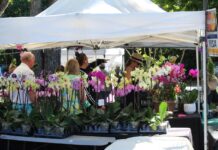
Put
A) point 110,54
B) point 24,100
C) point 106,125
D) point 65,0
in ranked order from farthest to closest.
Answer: point 110,54
point 65,0
point 24,100
point 106,125

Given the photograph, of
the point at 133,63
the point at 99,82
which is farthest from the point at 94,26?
the point at 133,63

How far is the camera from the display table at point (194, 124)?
6.08m

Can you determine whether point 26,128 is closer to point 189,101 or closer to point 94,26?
point 94,26

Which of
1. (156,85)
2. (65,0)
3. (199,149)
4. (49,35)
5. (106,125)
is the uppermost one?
(65,0)

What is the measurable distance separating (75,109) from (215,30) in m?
1.73

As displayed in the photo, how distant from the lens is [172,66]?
19.8 feet

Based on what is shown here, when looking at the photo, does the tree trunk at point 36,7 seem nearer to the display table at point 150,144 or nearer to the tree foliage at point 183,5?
the display table at point 150,144

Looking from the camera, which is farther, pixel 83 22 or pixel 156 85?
pixel 156 85

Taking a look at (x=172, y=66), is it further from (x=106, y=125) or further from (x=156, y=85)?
(x=106, y=125)

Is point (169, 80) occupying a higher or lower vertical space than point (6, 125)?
higher

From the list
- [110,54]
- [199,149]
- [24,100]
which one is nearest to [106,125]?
[24,100]

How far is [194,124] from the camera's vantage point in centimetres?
610

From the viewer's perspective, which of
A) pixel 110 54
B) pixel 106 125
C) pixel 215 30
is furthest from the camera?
pixel 110 54

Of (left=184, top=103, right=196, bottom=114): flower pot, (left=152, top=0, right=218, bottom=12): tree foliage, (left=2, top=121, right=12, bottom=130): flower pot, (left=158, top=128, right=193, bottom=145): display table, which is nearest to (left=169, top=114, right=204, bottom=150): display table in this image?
(left=184, top=103, right=196, bottom=114): flower pot
